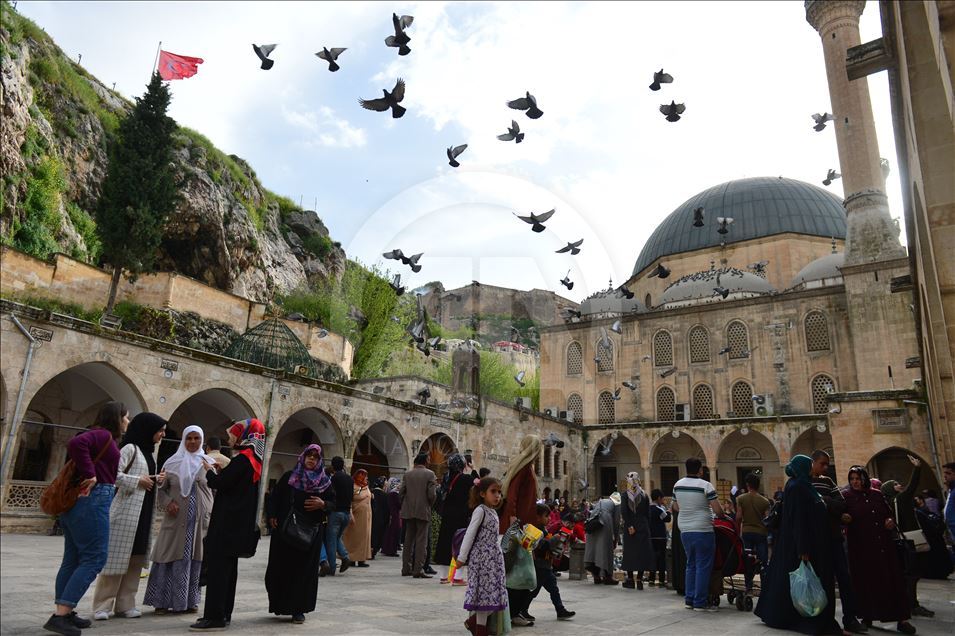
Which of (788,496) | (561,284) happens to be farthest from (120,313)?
(788,496)

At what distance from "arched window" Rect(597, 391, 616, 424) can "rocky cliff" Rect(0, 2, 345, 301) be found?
20279 millimetres

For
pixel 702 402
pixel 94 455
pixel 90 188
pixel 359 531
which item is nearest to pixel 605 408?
pixel 702 402

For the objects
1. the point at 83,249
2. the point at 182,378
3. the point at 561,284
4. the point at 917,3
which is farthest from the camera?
the point at 83,249

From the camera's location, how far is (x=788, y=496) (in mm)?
5883

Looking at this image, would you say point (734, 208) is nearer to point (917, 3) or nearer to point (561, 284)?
point (561, 284)

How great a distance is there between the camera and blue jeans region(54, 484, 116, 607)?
397cm

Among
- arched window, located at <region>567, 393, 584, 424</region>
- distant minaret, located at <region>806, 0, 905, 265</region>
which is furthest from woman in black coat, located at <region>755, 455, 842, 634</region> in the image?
arched window, located at <region>567, 393, 584, 424</region>

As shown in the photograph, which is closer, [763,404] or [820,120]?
[820,120]

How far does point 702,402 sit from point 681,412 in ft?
4.13

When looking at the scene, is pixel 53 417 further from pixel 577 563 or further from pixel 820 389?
pixel 820 389

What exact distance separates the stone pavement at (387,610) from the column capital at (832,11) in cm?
2892

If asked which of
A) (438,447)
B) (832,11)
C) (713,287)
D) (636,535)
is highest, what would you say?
(832,11)

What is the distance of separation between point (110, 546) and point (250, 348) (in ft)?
53.3

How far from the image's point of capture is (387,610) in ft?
19.2
